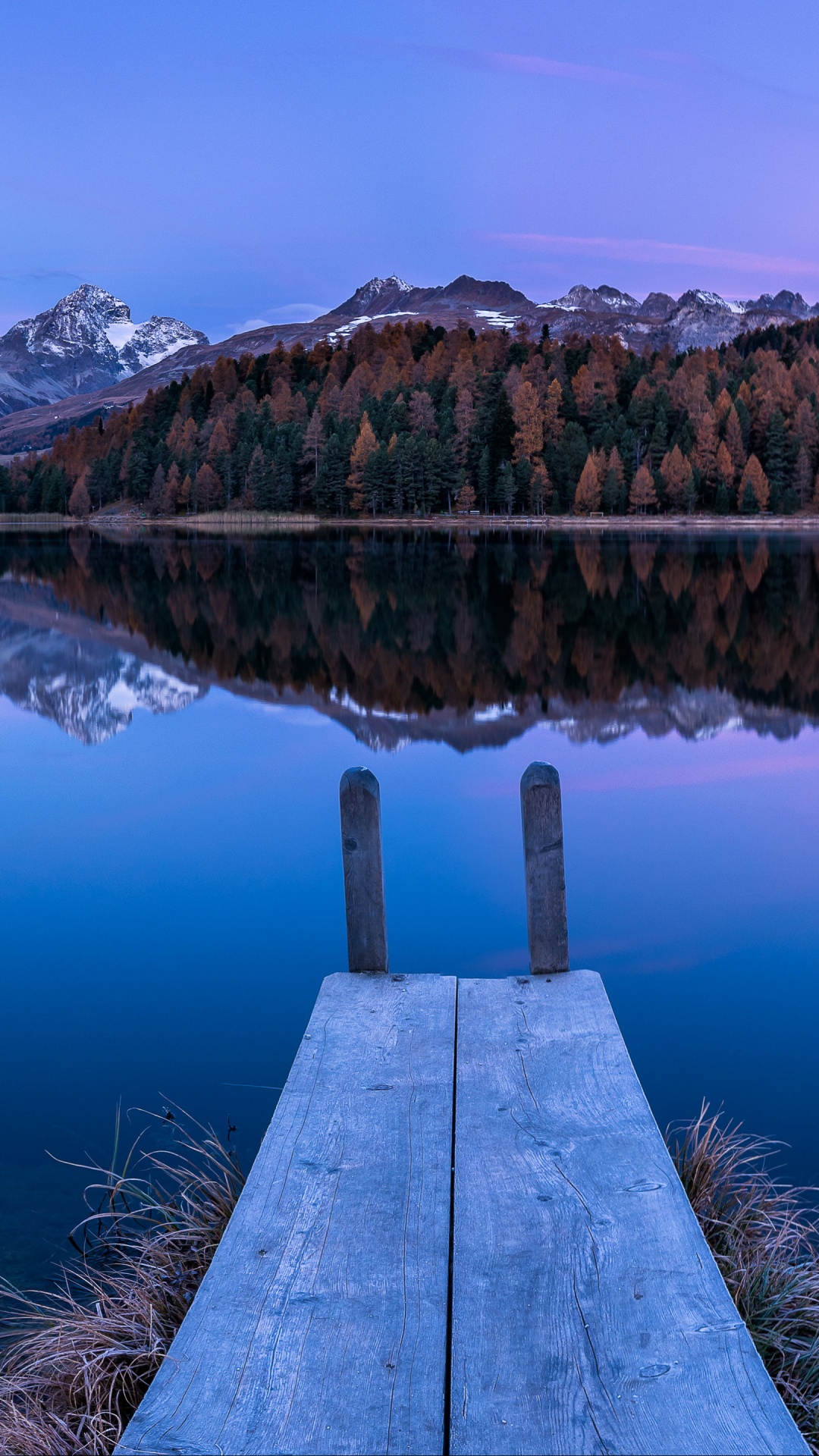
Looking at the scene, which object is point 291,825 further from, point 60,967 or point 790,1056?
point 790,1056

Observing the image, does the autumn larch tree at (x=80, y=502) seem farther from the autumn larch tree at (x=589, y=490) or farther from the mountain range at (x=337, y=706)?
the mountain range at (x=337, y=706)

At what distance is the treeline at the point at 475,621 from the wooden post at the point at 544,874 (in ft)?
36.5

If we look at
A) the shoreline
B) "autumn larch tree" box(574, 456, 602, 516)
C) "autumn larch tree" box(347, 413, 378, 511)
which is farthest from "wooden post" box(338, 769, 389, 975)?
"autumn larch tree" box(347, 413, 378, 511)

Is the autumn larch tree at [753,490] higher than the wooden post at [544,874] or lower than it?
higher

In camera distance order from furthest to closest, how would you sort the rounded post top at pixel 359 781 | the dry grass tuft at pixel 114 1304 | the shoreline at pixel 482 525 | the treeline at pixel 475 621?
the shoreline at pixel 482 525 → the treeline at pixel 475 621 → the rounded post top at pixel 359 781 → the dry grass tuft at pixel 114 1304

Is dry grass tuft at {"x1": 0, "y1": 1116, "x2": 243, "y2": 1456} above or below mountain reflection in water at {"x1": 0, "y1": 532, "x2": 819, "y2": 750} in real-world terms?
below

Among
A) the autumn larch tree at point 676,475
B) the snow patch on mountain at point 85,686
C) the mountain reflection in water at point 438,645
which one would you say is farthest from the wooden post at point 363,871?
the autumn larch tree at point 676,475

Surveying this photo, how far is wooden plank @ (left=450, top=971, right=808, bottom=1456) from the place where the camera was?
261 centimetres

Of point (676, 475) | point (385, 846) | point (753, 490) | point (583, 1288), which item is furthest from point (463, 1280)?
point (753, 490)

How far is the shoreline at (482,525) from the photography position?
310ft

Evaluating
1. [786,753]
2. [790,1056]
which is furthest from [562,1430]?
[786,753]

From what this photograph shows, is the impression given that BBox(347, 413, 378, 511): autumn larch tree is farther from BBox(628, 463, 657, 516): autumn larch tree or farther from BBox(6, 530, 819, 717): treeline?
BBox(6, 530, 819, 717): treeline

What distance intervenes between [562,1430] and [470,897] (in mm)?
6112

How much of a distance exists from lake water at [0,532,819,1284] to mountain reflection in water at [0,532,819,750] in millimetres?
126
